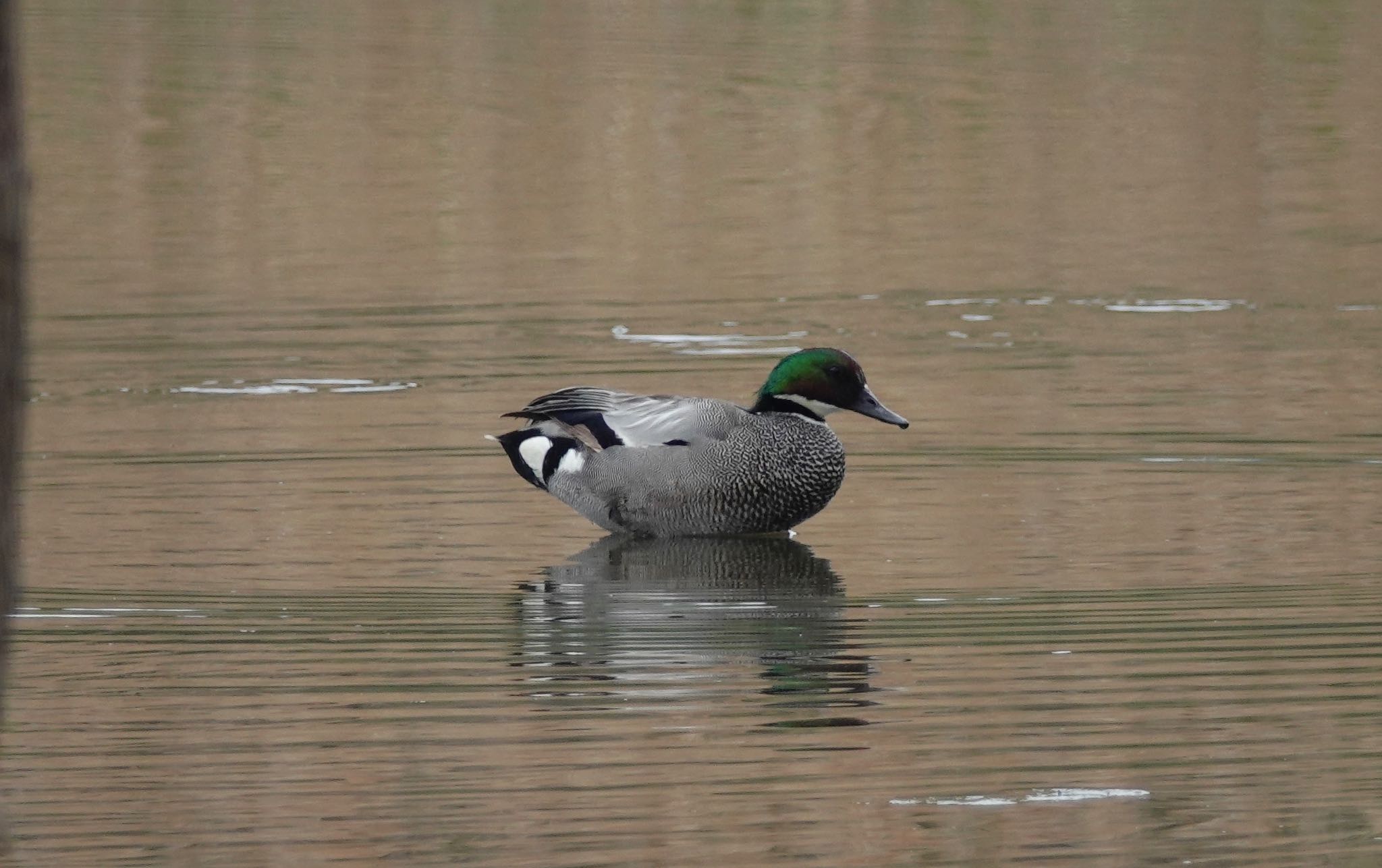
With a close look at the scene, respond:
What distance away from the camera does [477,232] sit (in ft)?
55.0

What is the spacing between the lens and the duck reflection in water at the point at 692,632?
6.39 meters

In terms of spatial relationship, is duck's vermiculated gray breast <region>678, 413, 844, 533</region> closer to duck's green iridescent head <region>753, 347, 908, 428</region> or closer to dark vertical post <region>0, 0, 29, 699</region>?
duck's green iridescent head <region>753, 347, 908, 428</region>

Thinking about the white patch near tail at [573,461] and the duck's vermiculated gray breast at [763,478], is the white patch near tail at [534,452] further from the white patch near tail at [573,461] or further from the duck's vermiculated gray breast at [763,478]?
the duck's vermiculated gray breast at [763,478]

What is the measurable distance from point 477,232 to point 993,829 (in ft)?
39.5

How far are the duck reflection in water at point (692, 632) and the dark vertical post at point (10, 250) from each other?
318cm

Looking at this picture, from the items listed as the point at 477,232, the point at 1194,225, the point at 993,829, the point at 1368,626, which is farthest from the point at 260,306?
the point at 993,829

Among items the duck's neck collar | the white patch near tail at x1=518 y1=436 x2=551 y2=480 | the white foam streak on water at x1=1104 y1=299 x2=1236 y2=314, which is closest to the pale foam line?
the white patch near tail at x1=518 y1=436 x2=551 y2=480

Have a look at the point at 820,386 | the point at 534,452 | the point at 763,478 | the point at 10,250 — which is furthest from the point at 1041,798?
the point at 534,452

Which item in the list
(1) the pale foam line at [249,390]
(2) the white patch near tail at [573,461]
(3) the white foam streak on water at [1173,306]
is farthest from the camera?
(3) the white foam streak on water at [1173,306]

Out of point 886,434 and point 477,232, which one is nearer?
point 886,434

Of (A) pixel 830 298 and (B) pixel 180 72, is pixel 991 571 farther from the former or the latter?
(B) pixel 180 72

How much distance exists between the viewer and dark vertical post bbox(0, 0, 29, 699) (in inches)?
122

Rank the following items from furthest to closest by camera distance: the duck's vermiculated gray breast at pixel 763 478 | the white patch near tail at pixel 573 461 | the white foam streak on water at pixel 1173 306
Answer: the white foam streak on water at pixel 1173 306
the white patch near tail at pixel 573 461
the duck's vermiculated gray breast at pixel 763 478

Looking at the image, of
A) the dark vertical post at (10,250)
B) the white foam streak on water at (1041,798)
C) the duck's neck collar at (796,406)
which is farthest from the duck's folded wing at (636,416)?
the dark vertical post at (10,250)
